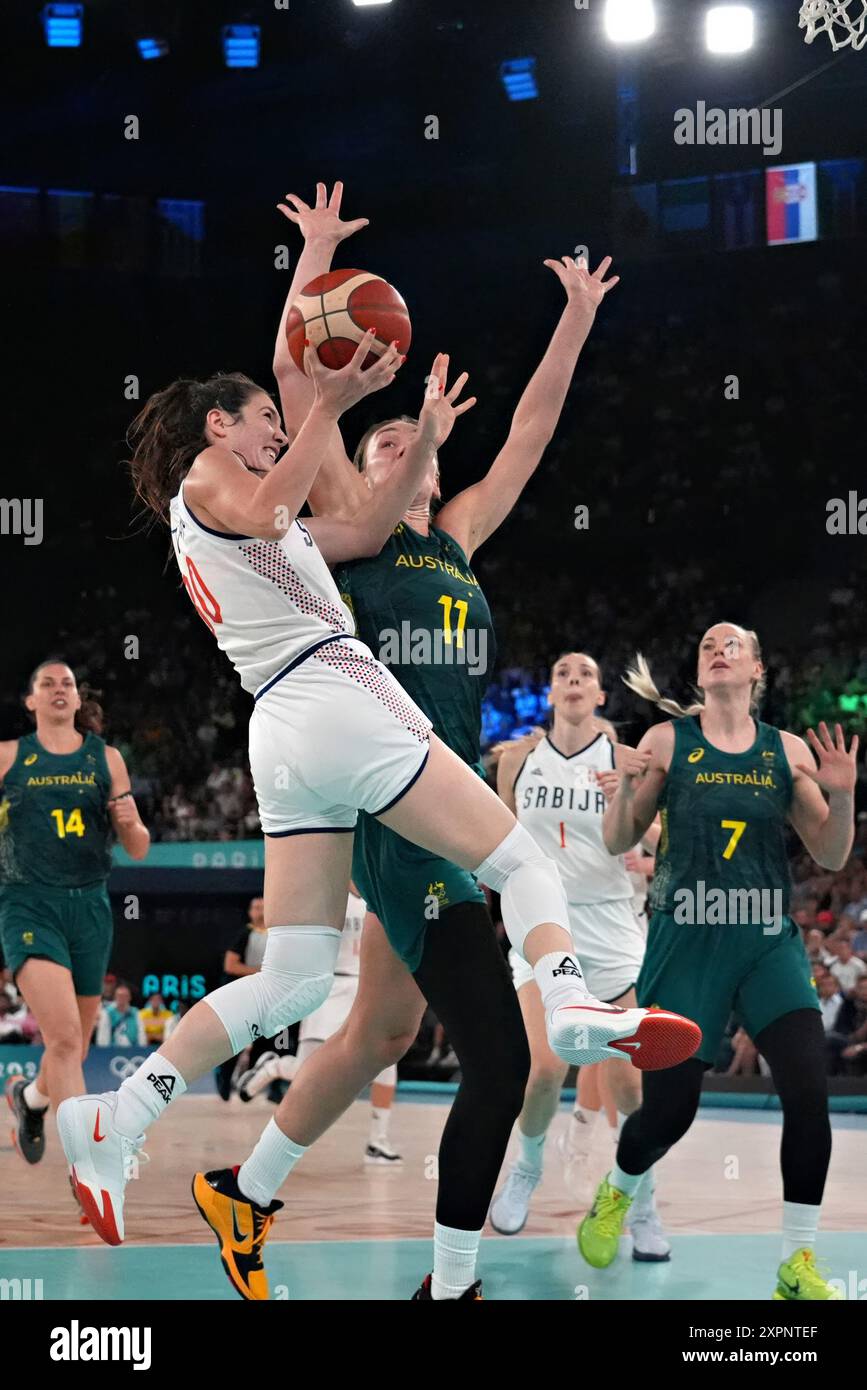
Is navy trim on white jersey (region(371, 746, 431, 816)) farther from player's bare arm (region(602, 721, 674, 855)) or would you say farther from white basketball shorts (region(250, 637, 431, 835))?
player's bare arm (region(602, 721, 674, 855))

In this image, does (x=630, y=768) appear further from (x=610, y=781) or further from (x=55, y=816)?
(x=55, y=816)

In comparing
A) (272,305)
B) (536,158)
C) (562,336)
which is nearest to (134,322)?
(272,305)

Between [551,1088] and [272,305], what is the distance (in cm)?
1269

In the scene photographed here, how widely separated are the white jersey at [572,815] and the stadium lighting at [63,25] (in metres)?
11.4

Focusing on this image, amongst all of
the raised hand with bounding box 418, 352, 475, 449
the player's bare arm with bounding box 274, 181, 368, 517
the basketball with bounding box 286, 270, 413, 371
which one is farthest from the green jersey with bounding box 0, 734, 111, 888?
the raised hand with bounding box 418, 352, 475, 449

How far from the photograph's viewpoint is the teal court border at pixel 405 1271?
4.66 metres

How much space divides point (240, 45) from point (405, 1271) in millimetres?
13790

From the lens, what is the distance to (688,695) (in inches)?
600

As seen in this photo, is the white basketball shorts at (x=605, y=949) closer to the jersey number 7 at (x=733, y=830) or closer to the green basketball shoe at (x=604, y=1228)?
the green basketball shoe at (x=604, y=1228)

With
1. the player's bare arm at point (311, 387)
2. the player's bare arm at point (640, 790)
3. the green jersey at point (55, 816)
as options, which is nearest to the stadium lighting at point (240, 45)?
the green jersey at point (55, 816)

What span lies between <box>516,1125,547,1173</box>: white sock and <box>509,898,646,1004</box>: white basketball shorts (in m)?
1.01
